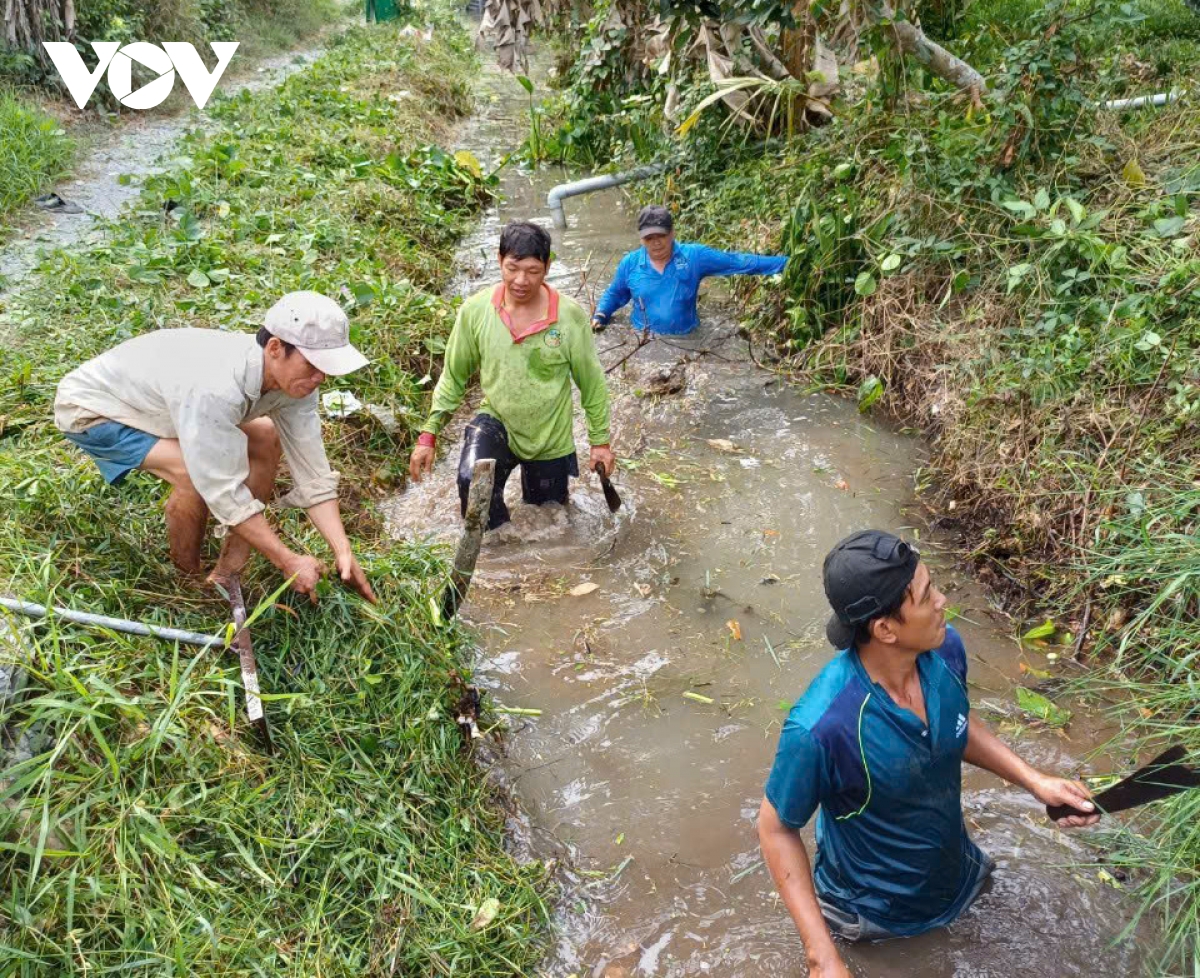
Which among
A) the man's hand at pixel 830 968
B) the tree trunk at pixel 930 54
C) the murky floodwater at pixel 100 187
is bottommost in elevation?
the murky floodwater at pixel 100 187

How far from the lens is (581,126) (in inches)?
431

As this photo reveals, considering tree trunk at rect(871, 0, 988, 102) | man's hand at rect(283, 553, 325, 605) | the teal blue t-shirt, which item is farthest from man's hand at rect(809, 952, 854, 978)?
tree trunk at rect(871, 0, 988, 102)

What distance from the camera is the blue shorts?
333cm

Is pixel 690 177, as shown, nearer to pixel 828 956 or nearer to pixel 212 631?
pixel 212 631

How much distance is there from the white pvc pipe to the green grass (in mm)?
8086

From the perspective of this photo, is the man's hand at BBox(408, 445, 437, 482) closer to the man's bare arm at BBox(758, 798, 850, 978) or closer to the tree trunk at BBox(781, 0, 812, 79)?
the man's bare arm at BBox(758, 798, 850, 978)

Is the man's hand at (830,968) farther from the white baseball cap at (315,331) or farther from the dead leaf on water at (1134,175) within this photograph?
the dead leaf on water at (1134,175)

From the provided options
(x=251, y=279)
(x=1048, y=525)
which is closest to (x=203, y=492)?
(x=1048, y=525)

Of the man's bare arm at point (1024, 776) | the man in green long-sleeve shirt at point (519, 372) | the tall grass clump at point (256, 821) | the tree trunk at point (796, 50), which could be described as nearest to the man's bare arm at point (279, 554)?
the tall grass clump at point (256, 821)

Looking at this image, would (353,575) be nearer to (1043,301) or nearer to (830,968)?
(830,968)

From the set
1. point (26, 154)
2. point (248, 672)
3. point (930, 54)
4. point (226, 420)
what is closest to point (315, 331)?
point (226, 420)

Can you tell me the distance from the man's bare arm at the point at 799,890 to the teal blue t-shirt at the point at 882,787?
51mm

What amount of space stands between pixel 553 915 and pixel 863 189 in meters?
4.95

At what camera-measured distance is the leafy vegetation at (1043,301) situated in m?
3.70
